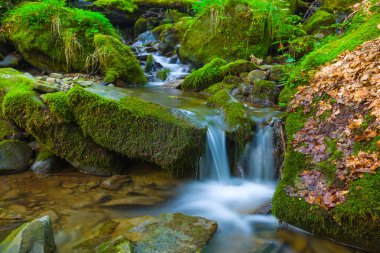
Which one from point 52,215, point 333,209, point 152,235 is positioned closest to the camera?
point 333,209

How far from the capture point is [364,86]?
4531mm

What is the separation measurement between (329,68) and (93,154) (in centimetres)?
427

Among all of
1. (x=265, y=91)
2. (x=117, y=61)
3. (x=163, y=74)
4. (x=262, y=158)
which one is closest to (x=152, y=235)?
(x=262, y=158)

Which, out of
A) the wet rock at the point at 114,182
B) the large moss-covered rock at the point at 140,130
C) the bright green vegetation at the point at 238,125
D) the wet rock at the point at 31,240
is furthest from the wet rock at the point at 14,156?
the bright green vegetation at the point at 238,125

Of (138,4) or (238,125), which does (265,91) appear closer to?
(238,125)

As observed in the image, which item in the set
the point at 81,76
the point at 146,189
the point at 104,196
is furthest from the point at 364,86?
the point at 81,76

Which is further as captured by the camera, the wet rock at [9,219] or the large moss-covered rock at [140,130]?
the large moss-covered rock at [140,130]

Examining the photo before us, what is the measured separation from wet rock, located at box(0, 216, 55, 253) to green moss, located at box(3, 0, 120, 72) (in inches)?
287

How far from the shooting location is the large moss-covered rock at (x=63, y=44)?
9.73 meters

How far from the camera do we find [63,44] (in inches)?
397

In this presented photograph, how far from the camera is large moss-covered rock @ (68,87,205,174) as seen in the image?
198 inches

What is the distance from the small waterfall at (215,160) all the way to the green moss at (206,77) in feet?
11.2

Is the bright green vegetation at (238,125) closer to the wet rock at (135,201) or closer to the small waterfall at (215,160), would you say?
the small waterfall at (215,160)

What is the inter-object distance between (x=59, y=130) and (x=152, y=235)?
9.51ft
